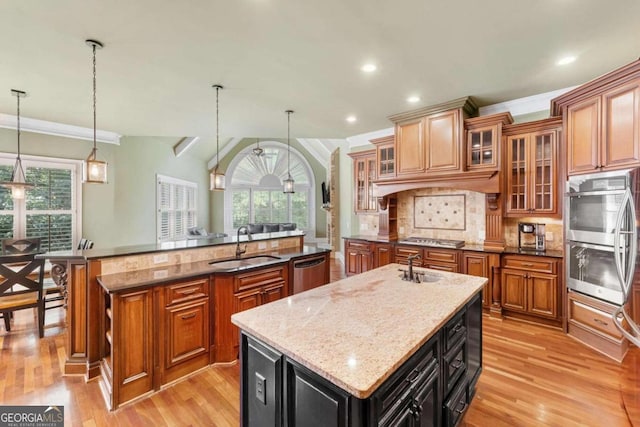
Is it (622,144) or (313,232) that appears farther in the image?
(313,232)

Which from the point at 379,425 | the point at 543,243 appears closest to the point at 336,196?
the point at 543,243

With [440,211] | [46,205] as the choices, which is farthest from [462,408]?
[46,205]

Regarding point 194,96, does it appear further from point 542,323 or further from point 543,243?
point 542,323

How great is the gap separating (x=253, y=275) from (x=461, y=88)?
3.24 m

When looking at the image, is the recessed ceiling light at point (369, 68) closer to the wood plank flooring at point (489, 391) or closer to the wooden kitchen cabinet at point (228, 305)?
the wooden kitchen cabinet at point (228, 305)

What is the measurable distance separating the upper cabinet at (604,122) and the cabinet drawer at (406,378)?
266 centimetres

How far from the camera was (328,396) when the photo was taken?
101cm

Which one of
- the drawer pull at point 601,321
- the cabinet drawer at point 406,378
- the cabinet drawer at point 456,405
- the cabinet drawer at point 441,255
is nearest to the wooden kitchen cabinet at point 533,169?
the cabinet drawer at point 441,255

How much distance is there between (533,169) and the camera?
3492 mm

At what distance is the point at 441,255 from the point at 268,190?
6912 millimetres

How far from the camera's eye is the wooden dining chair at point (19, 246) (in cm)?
367

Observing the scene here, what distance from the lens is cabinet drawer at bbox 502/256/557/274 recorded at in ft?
10.5

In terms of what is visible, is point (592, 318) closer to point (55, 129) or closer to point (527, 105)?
point (527, 105)

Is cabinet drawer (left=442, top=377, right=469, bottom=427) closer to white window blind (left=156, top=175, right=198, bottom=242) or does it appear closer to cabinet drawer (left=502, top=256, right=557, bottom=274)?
cabinet drawer (left=502, top=256, right=557, bottom=274)
